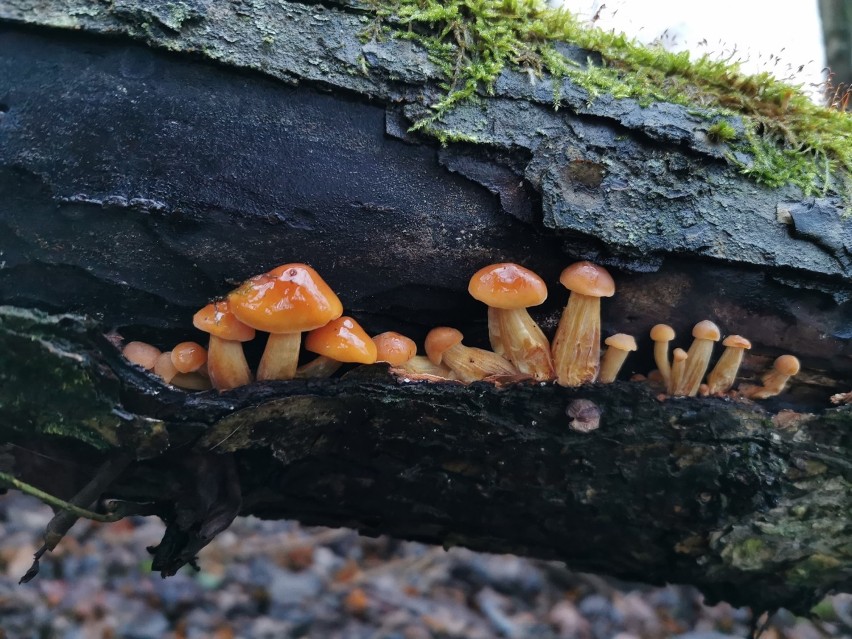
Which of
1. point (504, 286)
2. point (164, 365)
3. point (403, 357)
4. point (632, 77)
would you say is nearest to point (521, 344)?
point (504, 286)

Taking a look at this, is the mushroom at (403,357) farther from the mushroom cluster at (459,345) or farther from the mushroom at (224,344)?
the mushroom at (224,344)

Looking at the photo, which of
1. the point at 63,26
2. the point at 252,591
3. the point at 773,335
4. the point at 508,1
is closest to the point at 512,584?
the point at 252,591

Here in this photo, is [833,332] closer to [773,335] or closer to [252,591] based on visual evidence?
[773,335]

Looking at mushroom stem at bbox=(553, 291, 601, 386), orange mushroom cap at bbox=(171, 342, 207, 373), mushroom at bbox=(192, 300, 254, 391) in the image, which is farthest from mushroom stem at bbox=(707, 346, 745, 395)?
orange mushroom cap at bbox=(171, 342, 207, 373)

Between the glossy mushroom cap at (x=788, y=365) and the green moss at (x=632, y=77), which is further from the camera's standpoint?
the glossy mushroom cap at (x=788, y=365)

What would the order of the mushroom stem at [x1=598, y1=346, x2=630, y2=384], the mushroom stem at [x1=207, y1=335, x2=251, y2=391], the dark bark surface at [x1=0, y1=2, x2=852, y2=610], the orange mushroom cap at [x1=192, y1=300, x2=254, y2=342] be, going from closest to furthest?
the dark bark surface at [x1=0, y1=2, x2=852, y2=610], the orange mushroom cap at [x1=192, y1=300, x2=254, y2=342], the mushroom stem at [x1=207, y1=335, x2=251, y2=391], the mushroom stem at [x1=598, y1=346, x2=630, y2=384]

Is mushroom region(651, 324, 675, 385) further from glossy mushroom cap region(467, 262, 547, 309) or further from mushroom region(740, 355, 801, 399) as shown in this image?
glossy mushroom cap region(467, 262, 547, 309)

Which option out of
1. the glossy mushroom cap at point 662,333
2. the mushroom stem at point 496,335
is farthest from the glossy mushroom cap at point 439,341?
the glossy mushroom cap at point 662,333
